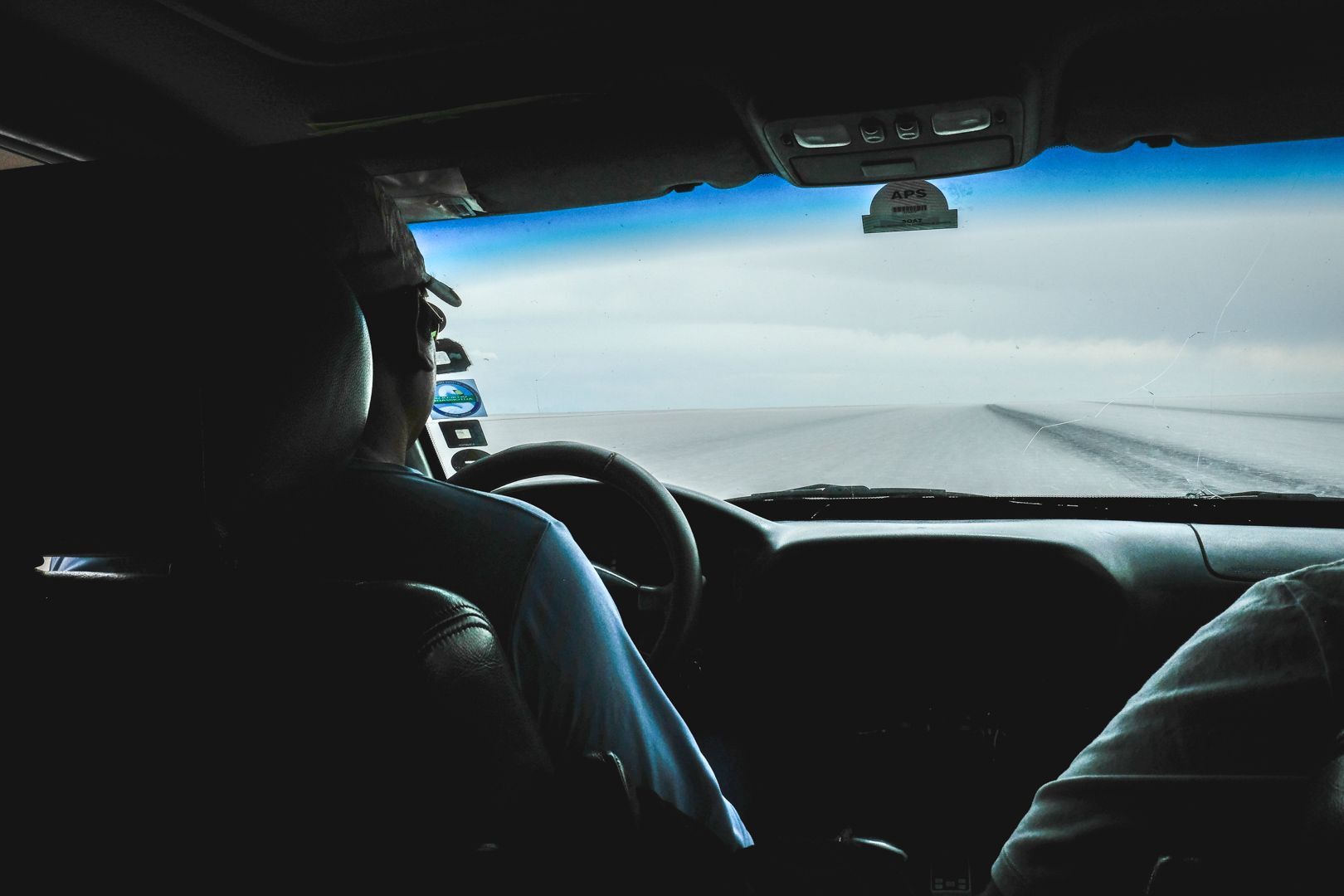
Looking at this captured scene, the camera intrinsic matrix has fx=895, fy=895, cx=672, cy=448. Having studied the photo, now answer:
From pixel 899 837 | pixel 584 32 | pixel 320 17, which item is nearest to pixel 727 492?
pixel 899 837

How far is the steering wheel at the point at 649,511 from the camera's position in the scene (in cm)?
265

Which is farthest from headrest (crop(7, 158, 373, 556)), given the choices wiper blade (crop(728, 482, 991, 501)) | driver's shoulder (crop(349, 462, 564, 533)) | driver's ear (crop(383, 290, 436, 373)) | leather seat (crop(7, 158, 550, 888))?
wiper blade (crop(728, 482, 991, 501))

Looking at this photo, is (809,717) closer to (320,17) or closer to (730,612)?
(730,612)

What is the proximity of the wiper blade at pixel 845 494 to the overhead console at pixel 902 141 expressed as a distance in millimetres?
1103

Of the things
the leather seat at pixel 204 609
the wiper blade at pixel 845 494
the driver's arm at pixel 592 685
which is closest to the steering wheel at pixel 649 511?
the wiper blade at pixel 845 494

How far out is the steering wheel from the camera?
2.65 m

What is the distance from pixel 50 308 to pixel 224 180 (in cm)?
30

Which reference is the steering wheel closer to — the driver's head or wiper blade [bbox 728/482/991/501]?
the driver's head

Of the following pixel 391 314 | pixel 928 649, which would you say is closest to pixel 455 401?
pixel 391 314

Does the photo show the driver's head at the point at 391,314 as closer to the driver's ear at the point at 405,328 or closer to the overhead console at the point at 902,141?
the driver's ear at the point at 405,328

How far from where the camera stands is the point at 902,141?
106 inches

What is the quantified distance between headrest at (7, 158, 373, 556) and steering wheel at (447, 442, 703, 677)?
1556 millimetres

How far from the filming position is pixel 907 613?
118 inches

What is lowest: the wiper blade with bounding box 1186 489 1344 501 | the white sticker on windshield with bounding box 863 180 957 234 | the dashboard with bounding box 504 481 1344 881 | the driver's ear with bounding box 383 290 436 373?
the dashboard with bounding box 504 481 1344 881
